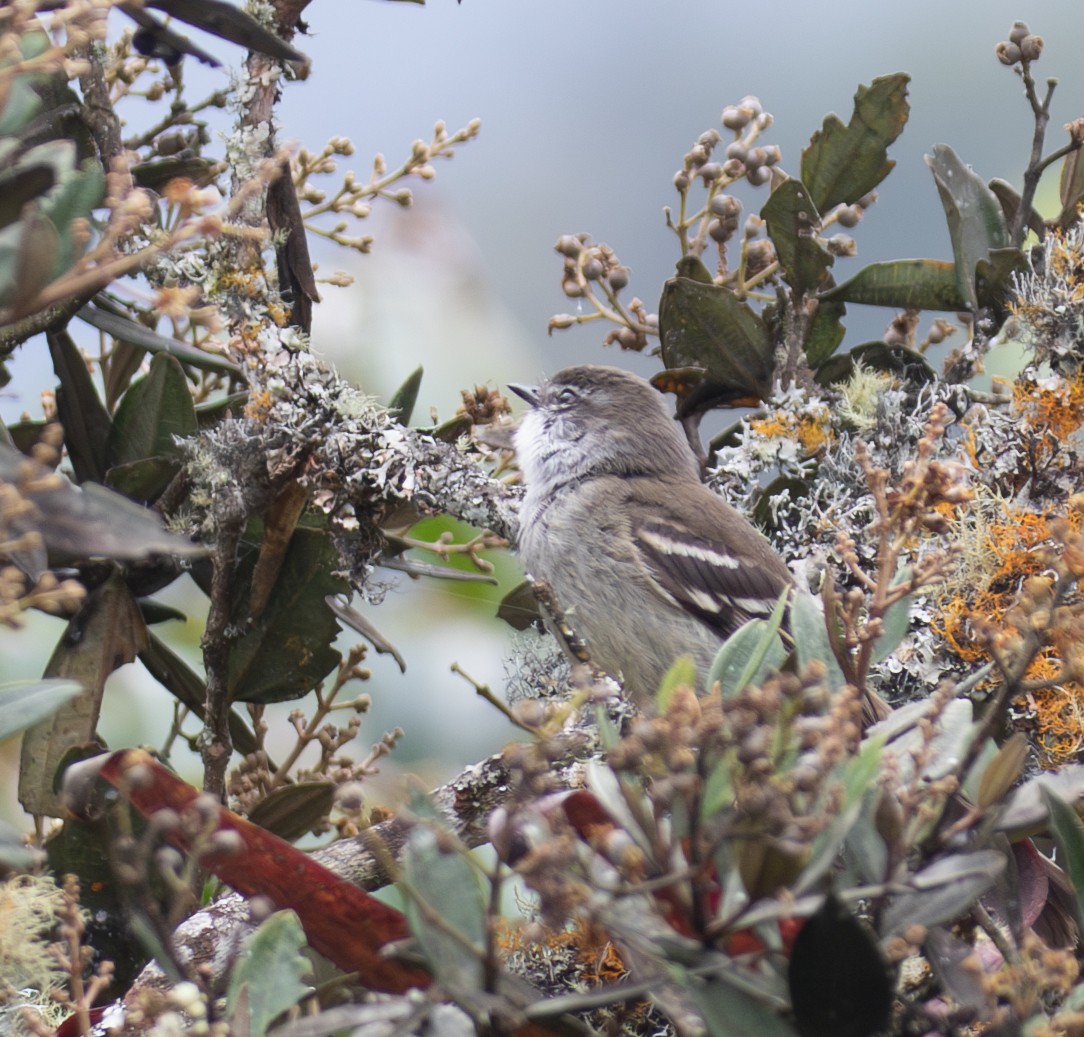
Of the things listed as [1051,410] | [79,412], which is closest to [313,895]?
[79,412]

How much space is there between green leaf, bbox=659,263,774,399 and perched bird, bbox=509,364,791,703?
28 centimetres

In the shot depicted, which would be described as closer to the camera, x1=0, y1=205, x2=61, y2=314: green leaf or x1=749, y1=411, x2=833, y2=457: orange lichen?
x1=0, y1=205, x2=61, y2=314: green leaf

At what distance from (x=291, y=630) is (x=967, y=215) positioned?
1387mm

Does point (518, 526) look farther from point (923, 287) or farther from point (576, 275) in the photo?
point (923, 287)

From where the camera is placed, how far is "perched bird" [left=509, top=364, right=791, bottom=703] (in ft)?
8.75

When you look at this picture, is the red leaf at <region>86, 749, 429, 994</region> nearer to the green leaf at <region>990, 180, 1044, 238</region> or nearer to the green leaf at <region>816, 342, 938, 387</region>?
A: the green leaf at <region>816, 342, 938, 387</region>

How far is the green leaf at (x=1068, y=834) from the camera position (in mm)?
854

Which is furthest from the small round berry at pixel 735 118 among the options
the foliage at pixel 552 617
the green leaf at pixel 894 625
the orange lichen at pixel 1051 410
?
the green leaf at pixel 894 625

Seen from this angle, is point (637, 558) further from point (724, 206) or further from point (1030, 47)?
point (1030, 47)

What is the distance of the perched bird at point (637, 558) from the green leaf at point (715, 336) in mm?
278

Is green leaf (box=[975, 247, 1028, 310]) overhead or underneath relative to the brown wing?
overhead

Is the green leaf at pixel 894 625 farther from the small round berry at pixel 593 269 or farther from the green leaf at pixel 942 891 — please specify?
the small round berry at pixel 593 269

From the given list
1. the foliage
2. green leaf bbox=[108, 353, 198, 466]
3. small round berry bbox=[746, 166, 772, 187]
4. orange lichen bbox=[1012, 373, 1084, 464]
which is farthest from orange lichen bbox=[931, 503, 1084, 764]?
green leaf bbox=[108, 353, 198, 466]

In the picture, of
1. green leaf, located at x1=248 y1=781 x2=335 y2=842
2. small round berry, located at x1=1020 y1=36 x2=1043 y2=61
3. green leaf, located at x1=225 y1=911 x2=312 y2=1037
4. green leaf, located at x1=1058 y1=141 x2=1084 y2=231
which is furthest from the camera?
green leaf, located at x1=1058 y1=141 x2=1084 y2=231
